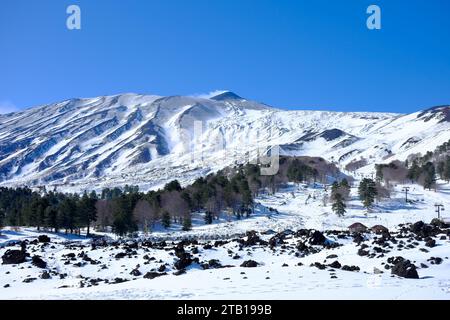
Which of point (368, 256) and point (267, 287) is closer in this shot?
A: point (267, 287)

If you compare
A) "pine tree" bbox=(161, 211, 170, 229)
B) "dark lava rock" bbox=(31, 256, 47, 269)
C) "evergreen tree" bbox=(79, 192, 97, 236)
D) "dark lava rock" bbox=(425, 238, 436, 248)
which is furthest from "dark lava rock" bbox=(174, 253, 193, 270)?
"pine tree" bbox=(161, 211, 170, 229)

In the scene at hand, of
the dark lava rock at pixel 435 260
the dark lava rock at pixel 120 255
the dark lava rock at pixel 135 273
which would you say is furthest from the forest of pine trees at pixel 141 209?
the dark lava rock at pixel 435 260

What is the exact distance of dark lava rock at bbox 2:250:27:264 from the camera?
128 feet

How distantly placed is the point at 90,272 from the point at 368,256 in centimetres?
2225

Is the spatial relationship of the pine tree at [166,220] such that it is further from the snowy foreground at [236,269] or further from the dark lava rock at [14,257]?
the dark lava rock at [14,257]

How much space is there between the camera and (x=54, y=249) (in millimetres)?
46531

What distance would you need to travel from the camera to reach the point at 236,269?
97.3ft

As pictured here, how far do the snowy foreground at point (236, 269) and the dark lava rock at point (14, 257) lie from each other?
1.07 meters

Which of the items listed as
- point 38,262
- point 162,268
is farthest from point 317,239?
point 38,262

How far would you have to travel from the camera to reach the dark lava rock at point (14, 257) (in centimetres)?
3916
